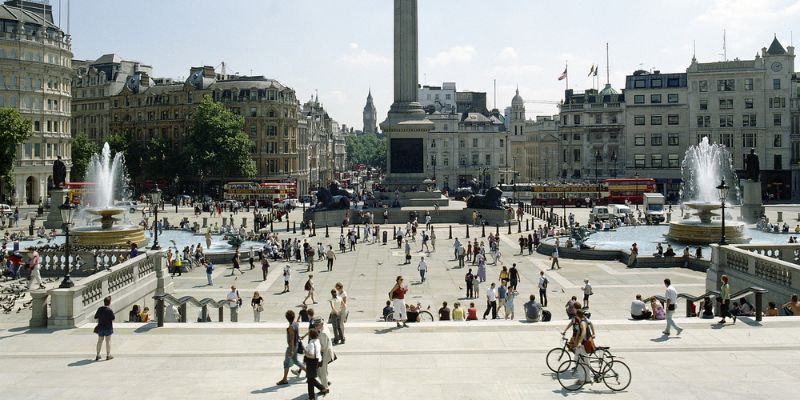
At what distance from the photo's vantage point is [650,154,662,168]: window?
110375 millimetres

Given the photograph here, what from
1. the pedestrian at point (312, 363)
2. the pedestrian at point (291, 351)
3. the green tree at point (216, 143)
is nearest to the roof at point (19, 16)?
the green tree at point (216, 143)

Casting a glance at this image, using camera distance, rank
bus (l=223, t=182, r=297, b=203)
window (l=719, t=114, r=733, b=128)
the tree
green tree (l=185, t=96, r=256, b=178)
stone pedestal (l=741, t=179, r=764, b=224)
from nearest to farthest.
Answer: stone pedestal (l=741, t=179, r=764, b=224), bus (l=223, t=182, r=297, b=203), window (l=719, t=114, r=733, b=128), green tree (l=185, t=96, r=256, b=178), the tree

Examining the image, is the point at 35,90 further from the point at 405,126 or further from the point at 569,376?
the point at 569,376

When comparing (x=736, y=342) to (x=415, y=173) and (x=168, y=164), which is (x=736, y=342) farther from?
(x=168, y=164)

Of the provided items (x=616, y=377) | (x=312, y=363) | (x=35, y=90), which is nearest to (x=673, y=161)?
(x=35, y=90)

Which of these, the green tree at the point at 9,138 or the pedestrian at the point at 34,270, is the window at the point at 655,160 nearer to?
the green tree at the point at 9,138

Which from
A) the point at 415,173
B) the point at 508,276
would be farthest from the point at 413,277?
the point at 415,173

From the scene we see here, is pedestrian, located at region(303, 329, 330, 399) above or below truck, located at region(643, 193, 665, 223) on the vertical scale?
below

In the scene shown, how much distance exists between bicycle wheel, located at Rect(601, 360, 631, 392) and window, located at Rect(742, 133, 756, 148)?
96685 millimetres

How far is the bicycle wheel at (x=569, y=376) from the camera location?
53.5 feet

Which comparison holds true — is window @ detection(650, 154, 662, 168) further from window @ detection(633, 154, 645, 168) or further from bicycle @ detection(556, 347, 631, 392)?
bicycle @ detection(556, 347, 631, 392)

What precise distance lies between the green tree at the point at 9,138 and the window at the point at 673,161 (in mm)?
79517

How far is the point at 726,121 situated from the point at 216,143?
2622 inches

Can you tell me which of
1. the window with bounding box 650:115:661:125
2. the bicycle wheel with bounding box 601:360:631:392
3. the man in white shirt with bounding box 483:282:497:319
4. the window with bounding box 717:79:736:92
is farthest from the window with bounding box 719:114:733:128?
the bicycle wheel with bounding box 601:360:631:392
